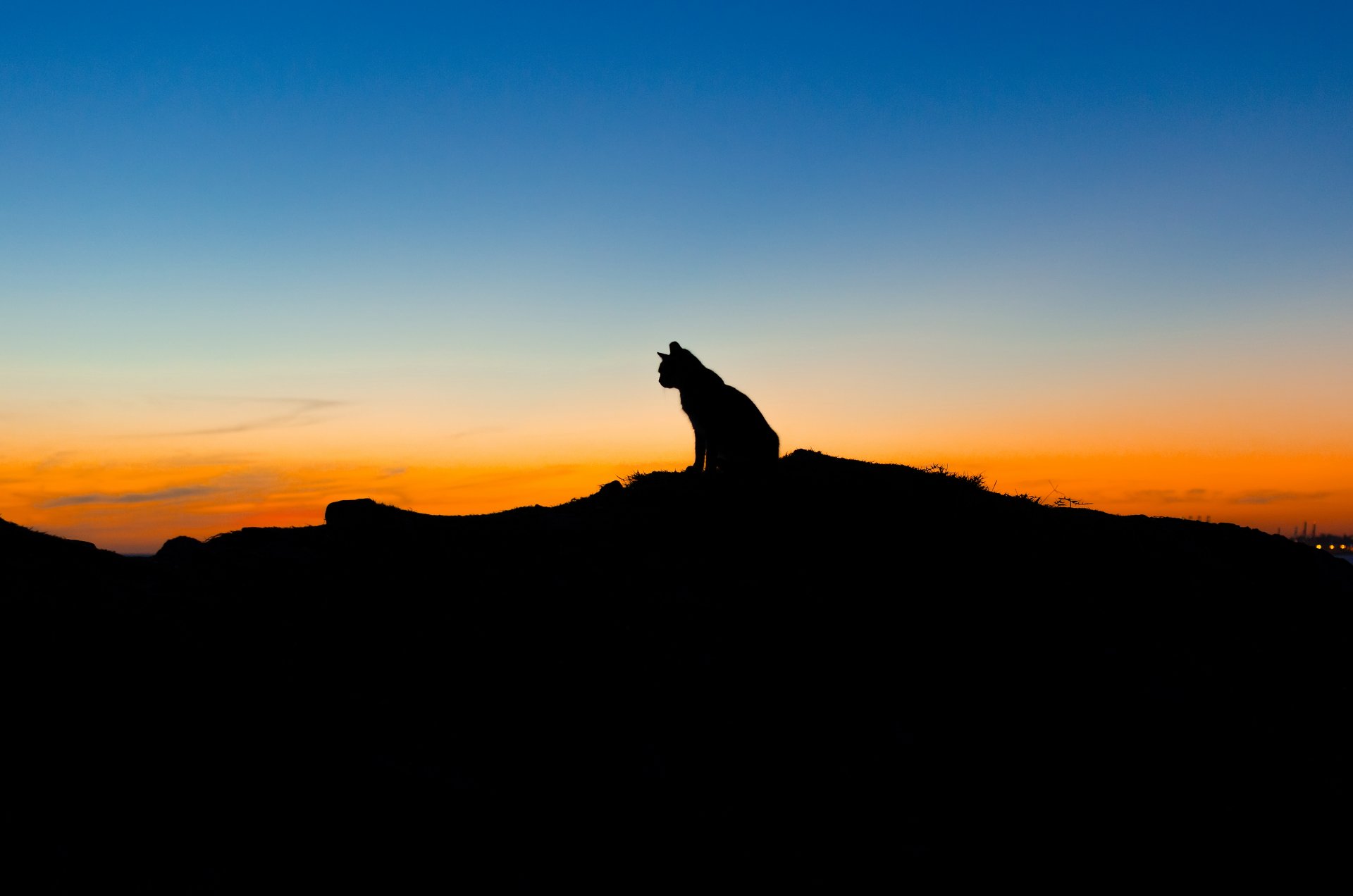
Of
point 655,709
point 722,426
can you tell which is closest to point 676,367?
point 722,426

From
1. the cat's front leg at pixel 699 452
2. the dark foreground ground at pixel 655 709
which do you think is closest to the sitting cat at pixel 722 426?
the cat's front leg at pixel 699 452

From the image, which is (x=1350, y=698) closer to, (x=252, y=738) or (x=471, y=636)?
(x=471, y=636)

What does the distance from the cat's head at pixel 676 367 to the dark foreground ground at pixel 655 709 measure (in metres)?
2.18

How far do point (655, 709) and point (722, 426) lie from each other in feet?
18.9

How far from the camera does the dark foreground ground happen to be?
6.20 m

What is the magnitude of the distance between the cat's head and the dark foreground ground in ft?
7.16

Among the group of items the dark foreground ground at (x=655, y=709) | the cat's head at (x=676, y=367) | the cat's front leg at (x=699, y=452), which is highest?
the cat's head at (x=676, y=367)

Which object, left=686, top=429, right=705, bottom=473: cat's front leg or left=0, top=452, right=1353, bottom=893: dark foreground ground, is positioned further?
left=686, top=429, right=705, bottom=473: cat's front leg

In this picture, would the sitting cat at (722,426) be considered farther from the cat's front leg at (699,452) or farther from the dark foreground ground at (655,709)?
the dark foreground ground at (655,709)

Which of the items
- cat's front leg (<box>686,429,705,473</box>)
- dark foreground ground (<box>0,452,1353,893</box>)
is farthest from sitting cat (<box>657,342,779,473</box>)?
dark foreground ground (<box>0,452,1353,893</box>)

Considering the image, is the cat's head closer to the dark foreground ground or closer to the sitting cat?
the sitting cat

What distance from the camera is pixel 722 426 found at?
13203mm

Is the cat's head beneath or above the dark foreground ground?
above

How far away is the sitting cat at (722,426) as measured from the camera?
13.2m
